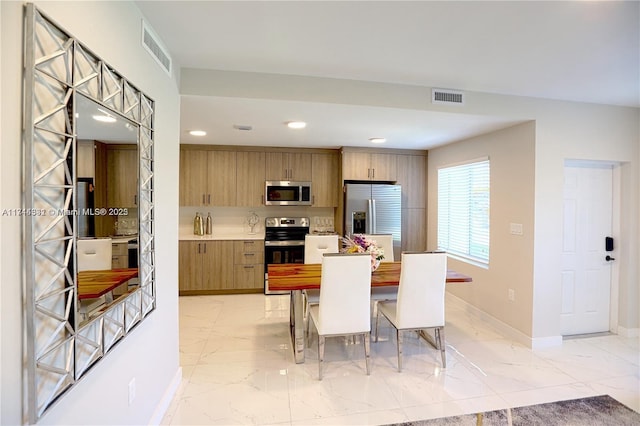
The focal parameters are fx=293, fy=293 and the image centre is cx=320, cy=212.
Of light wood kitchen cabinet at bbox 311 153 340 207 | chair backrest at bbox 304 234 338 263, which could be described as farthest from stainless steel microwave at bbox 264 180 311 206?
chair backrest at bbox 304 234 338 263

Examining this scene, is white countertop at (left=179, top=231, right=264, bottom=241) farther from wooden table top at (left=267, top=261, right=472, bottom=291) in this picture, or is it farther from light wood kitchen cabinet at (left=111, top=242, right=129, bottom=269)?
light wood kitchen cabinet at (left=111, top=242, right=129, bottom=269)

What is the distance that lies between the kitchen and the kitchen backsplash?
0.6 inches

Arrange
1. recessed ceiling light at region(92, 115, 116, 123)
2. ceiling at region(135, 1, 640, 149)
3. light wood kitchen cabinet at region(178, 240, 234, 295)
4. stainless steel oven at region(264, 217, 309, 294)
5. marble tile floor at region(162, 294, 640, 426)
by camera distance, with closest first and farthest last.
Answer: recessed ceiling light at region(92, 115, 116, 123), ceiling at region(135, 1, 640, 149), marble tile floor at region(162, 294, 640, 426), light wood kitchen cabinet at region(178, 240, 234, 295), stainless steel oven at region(264, 217, 309, 294)

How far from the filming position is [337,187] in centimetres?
506

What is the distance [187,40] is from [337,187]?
337 centimetres

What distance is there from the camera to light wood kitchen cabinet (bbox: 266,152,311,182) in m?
4.89

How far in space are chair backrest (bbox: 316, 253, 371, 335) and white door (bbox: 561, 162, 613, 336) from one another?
8.19ft

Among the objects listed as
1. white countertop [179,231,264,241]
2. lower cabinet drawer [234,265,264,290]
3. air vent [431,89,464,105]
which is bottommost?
lower cabinet drawer [234,265,264,290]

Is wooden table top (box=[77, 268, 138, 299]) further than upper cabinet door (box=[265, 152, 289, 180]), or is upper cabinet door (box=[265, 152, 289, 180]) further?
upper cabinet door (box=[265, 152, 289, 180])

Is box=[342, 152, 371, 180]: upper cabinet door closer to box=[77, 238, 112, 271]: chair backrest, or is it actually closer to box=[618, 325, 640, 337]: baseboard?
box=[618, 325, 640, 337]: baseboard

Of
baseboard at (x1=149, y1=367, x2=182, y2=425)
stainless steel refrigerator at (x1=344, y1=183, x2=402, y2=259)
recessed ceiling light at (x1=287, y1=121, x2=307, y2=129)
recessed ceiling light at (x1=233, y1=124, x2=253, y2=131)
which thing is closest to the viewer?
baseboard at (x1=149, y1=367, x2=182, y2=425)

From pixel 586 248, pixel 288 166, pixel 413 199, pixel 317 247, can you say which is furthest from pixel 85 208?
pixel 413 199

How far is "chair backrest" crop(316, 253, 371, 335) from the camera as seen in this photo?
2.44 metres

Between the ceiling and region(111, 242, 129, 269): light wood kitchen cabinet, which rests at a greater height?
the ceiling
